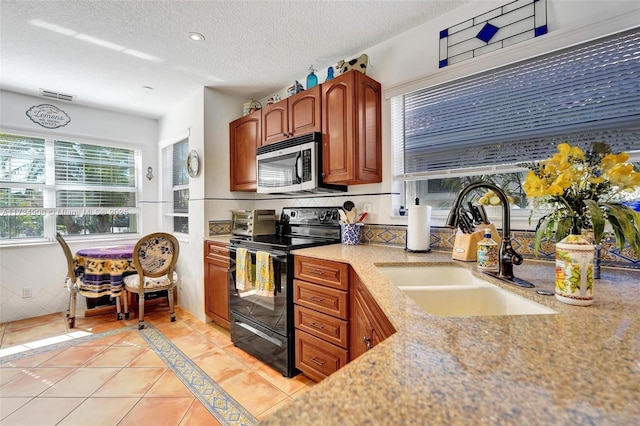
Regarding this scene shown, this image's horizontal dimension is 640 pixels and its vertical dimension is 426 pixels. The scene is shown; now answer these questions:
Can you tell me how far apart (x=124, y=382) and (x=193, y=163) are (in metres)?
2.09

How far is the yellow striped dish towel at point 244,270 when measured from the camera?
7.77 ft

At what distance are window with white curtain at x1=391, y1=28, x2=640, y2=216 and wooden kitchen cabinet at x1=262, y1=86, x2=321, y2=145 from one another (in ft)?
2.03

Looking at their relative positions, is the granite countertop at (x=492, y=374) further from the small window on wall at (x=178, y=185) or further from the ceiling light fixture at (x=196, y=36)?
the small window on wall at (x=178, y=185)

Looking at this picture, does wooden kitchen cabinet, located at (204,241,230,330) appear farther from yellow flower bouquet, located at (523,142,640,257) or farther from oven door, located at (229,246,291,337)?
yellow flower bouquet, located at (523,142,640,257)

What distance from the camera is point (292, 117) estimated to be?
8.45ft

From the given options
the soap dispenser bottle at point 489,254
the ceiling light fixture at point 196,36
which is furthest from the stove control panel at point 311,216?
the ceiling light fixture at point 196,36

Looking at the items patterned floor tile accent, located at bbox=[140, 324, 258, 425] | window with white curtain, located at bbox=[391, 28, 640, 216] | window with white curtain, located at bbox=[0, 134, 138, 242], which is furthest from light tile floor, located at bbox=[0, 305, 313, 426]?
window with white curtain, located at bbox=[391, 28, 640, 216]

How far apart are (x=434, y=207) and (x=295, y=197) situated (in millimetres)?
1405

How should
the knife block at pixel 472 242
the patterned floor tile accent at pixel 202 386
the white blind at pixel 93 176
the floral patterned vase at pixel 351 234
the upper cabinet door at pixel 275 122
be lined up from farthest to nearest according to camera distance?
the white blind at pixel 93 176
the upper cabinet door at pixel 275 122
the floral patterned vase at pixel 351 234
the patterned floor tile accent at pixel 202 386
the knife block at pixel 472 242

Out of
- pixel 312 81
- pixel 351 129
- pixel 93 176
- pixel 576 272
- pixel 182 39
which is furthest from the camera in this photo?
pixel 93 176

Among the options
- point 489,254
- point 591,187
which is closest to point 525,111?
point 591,187

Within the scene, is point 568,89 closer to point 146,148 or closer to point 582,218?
point 582,218

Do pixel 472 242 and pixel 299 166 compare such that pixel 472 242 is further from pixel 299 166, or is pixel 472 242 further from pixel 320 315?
pixel 299 166

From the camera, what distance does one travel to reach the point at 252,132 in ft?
9.93
